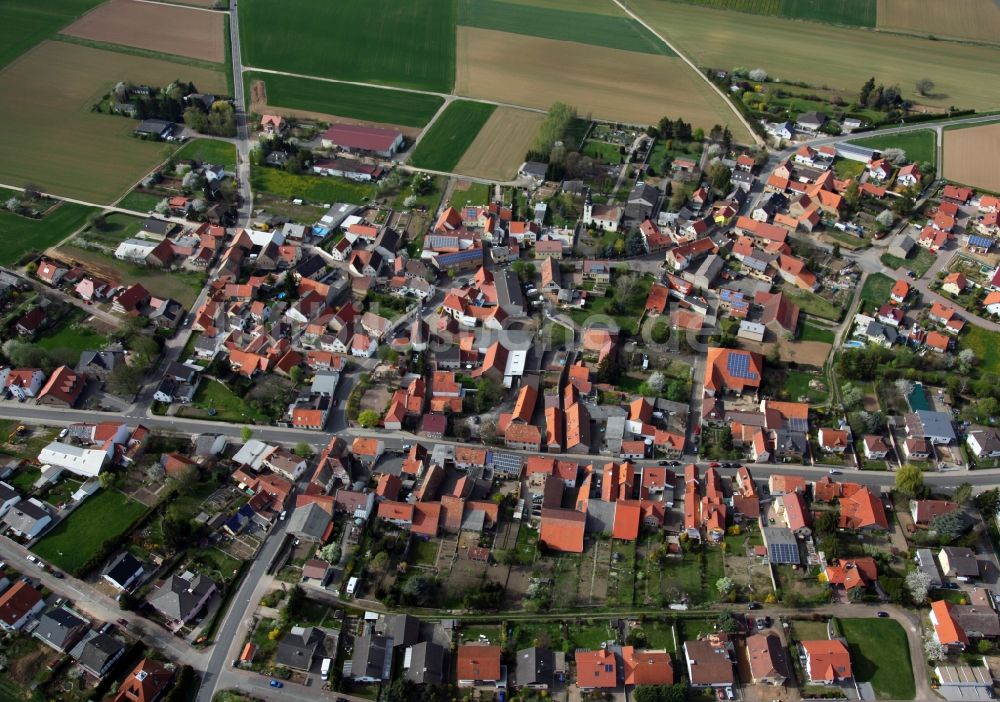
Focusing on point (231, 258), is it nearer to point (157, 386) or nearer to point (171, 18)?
point (157, 386)

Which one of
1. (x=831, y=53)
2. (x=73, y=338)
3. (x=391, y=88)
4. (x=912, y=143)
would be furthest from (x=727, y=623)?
(x=831, y=53)

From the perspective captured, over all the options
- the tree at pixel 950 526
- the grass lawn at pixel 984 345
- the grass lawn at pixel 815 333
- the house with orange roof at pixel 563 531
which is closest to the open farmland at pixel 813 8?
the grass lawn at pixel 984 345

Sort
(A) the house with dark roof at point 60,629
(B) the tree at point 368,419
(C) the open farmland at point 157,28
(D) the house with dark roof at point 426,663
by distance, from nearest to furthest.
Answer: (D) the house with dark roof at point 426,663 → (A) the house with dark roof at point 60,629 → (B) the tree at point 368,419 → (C) the open farmland at point 157,28

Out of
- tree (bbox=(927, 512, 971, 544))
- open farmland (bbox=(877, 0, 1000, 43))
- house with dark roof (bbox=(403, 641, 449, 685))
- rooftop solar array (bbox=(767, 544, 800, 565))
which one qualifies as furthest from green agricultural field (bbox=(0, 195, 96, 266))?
open farmland (bbox=(877, 0, 1000, 43))

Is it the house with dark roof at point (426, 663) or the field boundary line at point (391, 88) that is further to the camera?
the field boundary line at point (391, 88)

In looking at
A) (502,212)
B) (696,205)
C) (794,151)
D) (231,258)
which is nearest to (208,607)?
(231,258)

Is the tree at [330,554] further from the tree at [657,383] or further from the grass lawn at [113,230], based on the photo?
the grass lawn at [113,230]

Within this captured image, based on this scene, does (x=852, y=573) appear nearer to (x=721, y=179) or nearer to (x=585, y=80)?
(x=721, y=179)
